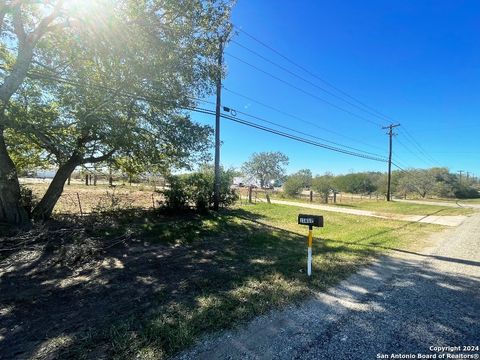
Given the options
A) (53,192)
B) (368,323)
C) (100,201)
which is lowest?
(368,323)

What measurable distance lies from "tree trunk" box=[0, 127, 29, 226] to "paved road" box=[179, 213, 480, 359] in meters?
9.13

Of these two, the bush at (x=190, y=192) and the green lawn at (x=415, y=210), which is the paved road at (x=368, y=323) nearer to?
the bush at (x=190, y=192)

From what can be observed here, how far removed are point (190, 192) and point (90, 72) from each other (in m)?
6.82

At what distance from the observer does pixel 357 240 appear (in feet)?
29.7

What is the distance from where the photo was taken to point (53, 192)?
9984 mm

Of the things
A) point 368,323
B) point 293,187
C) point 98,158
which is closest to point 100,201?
point 98,158

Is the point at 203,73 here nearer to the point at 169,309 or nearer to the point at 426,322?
the point at 169,309

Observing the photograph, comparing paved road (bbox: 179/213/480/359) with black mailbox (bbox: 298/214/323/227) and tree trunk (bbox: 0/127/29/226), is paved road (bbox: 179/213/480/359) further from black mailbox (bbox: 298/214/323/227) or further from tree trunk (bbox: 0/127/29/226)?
tree trunk (bbox: 0/127/29/226)


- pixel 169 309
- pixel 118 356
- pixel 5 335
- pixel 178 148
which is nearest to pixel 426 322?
pixel 169 309

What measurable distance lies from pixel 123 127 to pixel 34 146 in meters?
4.41

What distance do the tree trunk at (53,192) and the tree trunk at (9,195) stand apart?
0.73 metres

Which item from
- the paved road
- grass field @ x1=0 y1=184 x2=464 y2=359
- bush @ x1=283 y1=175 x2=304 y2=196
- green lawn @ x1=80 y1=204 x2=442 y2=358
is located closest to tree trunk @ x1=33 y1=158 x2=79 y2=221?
grass field @ x1=0 y1=184 x2=464 y2=359

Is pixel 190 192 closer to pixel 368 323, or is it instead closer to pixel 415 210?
pixel 368 323

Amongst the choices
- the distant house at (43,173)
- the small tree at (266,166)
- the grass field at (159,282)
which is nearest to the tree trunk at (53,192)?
the grass field at (159,282)
